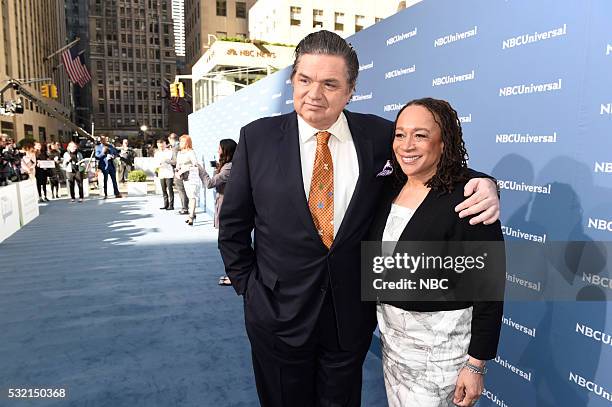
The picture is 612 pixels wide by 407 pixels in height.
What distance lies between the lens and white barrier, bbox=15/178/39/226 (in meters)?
11.0

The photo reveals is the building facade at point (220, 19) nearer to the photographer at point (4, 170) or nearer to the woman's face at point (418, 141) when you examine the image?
the photographer at point (4, 170)

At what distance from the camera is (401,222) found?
6.20 feet

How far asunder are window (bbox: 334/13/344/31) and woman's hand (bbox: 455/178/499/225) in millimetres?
36161

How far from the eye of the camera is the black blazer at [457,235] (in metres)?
1.72

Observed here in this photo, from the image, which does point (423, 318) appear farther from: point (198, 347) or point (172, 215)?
point (172, 215)

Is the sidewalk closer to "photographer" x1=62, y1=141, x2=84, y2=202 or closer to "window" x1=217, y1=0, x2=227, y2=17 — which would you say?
"photographer" x1=62, y1=141, x2=84, y2=202

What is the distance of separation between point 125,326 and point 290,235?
379cm

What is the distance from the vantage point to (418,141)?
1803mm

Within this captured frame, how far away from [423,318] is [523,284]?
4.06ft

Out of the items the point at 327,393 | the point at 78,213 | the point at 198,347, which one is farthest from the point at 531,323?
the point at 78,213

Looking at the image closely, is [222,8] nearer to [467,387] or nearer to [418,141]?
[418,141]

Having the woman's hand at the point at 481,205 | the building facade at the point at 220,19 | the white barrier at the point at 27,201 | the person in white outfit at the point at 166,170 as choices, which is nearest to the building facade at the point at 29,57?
the building facade at the point at 220,19

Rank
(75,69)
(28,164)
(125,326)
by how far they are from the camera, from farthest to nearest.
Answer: (75,69), (28,164), (125,326)

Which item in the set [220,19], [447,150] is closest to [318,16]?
[220,19]
